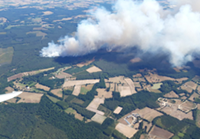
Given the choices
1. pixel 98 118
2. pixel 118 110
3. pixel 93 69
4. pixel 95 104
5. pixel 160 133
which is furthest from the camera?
pixel 93 69

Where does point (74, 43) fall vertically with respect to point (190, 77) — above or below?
above

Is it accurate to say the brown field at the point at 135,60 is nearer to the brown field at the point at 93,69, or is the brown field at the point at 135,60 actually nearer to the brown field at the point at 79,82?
the brown field at the point at 93,69

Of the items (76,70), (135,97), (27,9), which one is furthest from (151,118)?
(27,9)

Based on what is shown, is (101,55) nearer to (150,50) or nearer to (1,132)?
(150,50)

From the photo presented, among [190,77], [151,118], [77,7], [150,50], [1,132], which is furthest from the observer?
[77,7]

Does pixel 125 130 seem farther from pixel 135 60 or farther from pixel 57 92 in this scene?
pixel 135 60

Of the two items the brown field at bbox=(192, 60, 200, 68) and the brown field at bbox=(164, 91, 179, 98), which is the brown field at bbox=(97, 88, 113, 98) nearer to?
the brown field at bbox=(164, 91, 179, 98)

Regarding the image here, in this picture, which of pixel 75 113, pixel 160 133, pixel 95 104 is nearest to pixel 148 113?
pixel 160 133

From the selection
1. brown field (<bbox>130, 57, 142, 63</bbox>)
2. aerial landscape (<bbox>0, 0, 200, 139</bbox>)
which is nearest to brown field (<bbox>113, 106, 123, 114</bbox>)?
aerial landscape (<bbox>0, 0, 200, 139</bbox>)
